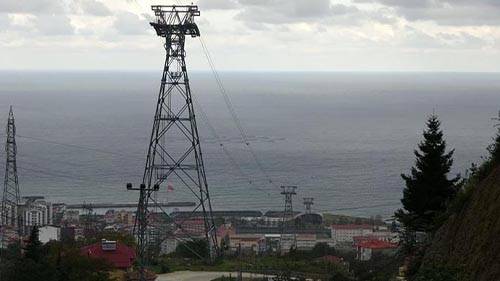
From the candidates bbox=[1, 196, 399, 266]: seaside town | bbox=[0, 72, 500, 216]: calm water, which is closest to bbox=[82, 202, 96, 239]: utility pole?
bbox=[1, 196, 399, 266]: seaside town

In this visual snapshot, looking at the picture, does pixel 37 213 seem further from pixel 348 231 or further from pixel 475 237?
pixel 475 237

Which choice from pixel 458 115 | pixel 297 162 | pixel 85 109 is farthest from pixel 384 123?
pixel 85 109

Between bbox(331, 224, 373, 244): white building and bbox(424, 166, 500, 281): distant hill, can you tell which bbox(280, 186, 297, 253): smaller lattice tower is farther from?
bbox(424, 166, 500, 281): distant hill

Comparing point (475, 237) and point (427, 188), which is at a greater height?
point (427, 188)

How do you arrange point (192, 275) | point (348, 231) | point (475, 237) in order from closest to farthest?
point (475, 237) < point (192, 275) < point (348, 231)

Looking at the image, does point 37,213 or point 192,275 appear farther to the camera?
point 37,213

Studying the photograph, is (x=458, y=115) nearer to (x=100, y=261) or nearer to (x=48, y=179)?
(x=48, y=179)

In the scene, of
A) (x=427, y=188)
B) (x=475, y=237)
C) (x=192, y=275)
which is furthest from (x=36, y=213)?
(x=475, y=237)
